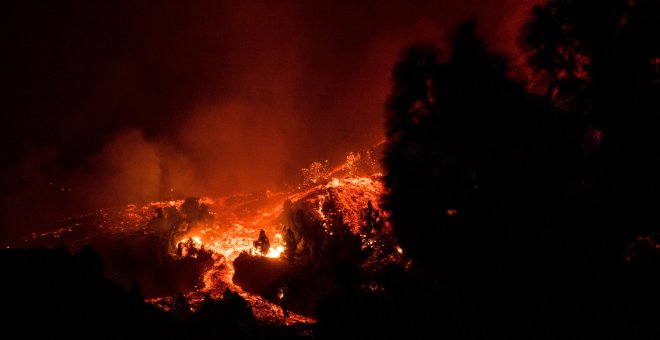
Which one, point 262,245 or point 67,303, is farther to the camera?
point 262,245

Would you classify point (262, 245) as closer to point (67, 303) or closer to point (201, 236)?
point (201, 236)

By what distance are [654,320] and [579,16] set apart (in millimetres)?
6435

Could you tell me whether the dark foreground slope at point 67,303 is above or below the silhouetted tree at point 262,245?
below

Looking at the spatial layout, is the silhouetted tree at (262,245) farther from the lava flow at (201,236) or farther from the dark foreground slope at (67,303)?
the dark foreground slope at (67,303)

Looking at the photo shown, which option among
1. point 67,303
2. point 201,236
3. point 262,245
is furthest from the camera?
point 201,236

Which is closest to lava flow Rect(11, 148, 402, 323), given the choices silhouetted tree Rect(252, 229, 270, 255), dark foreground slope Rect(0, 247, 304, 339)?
silhouetted tree Rect(252, 229, 270, 255)

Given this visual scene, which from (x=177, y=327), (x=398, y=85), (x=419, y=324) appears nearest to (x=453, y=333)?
(x=419, y=324)

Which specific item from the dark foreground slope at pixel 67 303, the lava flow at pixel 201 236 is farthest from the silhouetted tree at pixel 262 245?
the dark foreground slope at pixel 67 303

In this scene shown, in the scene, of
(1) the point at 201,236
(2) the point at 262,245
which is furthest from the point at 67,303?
(1) the point at 201,236

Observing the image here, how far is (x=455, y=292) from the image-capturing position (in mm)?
7641

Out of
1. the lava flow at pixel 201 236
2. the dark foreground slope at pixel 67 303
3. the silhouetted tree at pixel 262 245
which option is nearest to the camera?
the dark foreground slope at pixel 67 303

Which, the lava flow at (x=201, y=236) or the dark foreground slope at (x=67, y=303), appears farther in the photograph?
the lava flow at (x=201, y=236)

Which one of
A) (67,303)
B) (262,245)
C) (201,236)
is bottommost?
(67,303)

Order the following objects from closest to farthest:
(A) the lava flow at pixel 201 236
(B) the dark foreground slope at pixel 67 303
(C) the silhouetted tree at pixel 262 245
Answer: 1. (B) the dark foreground slope at pixel 67 303
2. (A) the lava flow at pixel 201 236
3. (C) the silhouetted tree at pixel 262 245
